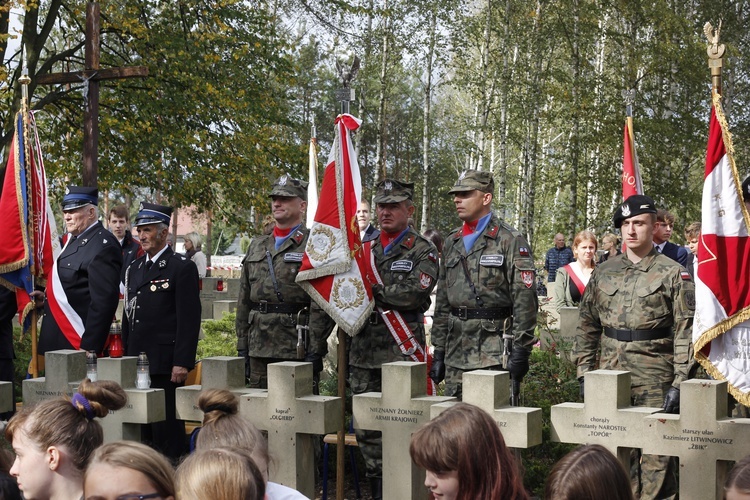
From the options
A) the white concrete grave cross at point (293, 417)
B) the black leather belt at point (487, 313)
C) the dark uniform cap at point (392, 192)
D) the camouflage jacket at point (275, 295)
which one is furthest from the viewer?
the camouflage jacket at point (275, 295)

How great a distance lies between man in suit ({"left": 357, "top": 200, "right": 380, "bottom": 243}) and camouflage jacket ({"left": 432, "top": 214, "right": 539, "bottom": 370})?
2.69ft

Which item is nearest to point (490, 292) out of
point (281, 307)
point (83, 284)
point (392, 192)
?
point (392, 192)

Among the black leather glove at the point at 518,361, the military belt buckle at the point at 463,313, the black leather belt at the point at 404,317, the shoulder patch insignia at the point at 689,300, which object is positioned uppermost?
the shoulder patch insignia at the point at 689,300

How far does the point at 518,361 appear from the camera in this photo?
19.3 ft

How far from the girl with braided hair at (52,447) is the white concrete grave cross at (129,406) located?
140cm

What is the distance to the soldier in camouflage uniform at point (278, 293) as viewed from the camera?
6992 mm

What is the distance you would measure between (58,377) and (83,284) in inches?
63.2

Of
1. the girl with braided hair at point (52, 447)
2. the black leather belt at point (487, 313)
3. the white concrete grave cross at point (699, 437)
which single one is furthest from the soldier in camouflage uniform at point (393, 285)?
the girl with braided hair at point (52, 447)

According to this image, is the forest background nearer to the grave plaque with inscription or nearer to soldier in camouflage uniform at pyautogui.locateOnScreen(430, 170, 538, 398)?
soldier in camouflage uniform at pyautogui.locateOnScreen(430, 170, 538, 398)

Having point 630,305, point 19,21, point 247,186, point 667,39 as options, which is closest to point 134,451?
point 630,305

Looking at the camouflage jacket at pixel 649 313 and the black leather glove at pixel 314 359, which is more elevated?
the camouflage jacket at pixel 649 313

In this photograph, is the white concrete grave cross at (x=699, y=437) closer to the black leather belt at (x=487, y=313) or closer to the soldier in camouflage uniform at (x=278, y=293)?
the black leather belt at (x=487, y=313)

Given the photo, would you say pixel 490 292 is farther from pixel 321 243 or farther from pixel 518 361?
pixel 321 243

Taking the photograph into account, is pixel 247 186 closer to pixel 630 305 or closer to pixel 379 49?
pixel 630 305
